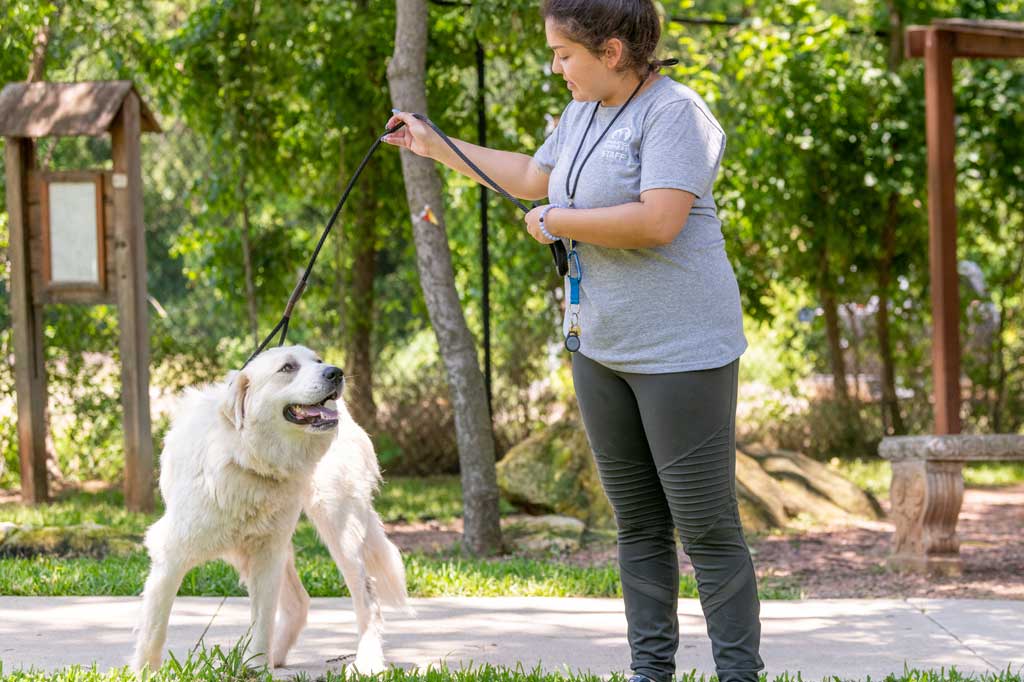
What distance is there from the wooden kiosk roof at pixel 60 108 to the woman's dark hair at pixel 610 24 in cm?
507

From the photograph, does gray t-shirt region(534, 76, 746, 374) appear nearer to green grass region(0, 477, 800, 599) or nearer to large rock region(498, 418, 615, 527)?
green grass region(0, 477, 800, 599)

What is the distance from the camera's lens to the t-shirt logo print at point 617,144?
2838 millimetres

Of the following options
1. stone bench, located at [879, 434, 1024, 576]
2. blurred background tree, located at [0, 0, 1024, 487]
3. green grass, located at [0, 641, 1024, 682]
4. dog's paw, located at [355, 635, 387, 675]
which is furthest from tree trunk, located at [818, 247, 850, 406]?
dog's paw, located at [355, 635, 387, 675]

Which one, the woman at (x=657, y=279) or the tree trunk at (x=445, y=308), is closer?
the woman at (x=657, y=279)

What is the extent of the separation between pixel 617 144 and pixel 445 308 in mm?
3167

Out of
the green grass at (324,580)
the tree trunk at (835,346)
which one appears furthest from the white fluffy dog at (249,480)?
the tree trunk at (835,346)

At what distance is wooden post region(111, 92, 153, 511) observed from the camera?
288 inches

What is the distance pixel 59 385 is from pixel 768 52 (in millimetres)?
6366

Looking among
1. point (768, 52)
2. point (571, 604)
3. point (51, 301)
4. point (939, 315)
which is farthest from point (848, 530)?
point (51, 301)

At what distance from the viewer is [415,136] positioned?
11.2ft

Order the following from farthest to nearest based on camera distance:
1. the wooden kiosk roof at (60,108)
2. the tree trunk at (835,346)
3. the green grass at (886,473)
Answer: the tree trunk at (835,346) < the green grass at (886,473) < the wooden kiosk roof at (60,108)

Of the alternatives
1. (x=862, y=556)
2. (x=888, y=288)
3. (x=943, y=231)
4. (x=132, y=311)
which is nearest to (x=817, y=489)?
(x=862, y=556)

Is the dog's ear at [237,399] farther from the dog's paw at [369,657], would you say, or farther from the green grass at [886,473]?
the green grass at [886,473]

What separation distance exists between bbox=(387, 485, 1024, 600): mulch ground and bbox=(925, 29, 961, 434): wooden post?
0.81 metres
